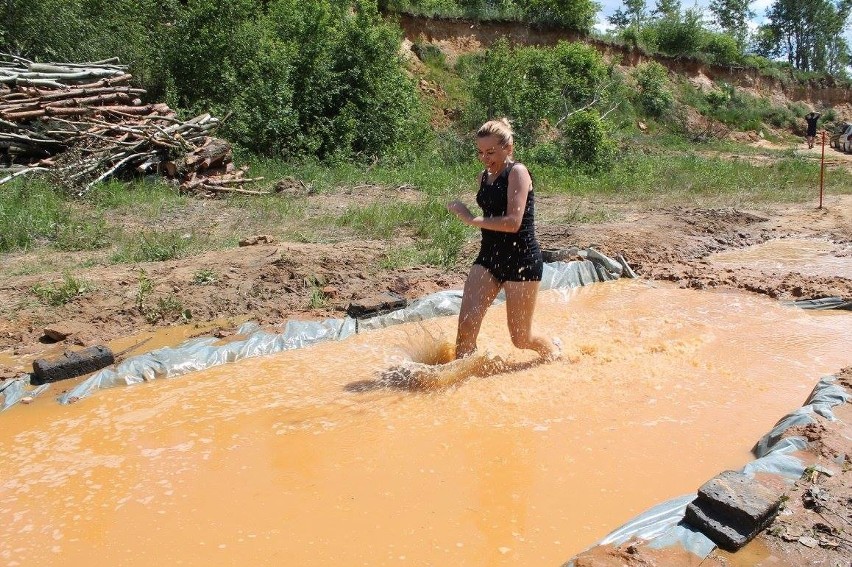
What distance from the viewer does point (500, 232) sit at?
14.6ft

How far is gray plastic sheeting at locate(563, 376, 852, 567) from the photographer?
2.72 m

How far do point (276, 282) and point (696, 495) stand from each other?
4.67 m

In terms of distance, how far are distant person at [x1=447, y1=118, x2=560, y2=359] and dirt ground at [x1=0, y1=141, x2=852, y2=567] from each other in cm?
181

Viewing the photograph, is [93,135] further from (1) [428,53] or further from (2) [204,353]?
(1) [428,53]

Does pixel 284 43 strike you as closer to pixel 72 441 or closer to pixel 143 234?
pixel 143 234

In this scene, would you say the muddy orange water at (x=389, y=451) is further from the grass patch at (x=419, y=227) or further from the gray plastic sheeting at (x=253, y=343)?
the grass patch at (x=419, y=227)

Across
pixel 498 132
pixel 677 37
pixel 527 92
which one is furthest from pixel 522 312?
pixel 677 37

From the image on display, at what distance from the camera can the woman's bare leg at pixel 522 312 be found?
177 inches

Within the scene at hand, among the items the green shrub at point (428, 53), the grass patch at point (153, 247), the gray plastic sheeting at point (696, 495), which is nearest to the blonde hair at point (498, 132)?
the gray plastic sheeting at point (696, 495)

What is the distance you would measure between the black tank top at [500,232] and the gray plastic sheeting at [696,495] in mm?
1741

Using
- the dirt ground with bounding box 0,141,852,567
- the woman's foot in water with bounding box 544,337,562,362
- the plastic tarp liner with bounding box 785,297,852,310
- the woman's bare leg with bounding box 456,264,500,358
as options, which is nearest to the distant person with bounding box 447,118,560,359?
the woman's bare leg with bounding box 456,264,500,358

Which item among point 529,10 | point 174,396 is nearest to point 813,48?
point 529,10

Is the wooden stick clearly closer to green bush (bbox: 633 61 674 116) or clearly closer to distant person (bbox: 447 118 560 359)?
distant person (bbox: 447 118 560 359)

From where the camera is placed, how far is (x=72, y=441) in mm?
4102
